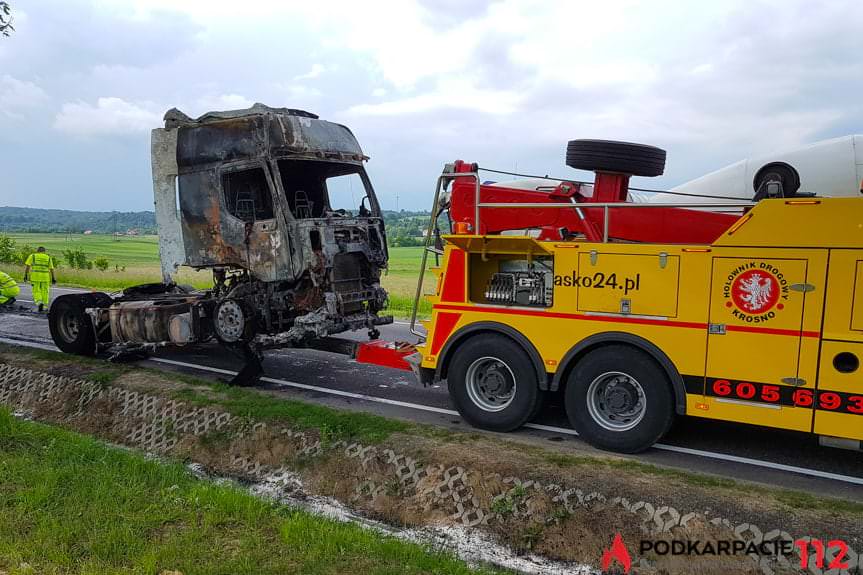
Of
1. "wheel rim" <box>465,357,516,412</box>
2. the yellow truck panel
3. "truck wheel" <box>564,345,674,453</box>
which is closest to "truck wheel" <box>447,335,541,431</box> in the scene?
"wheel rim" <box>465,357,516,412</box>

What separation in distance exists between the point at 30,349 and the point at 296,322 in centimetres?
509

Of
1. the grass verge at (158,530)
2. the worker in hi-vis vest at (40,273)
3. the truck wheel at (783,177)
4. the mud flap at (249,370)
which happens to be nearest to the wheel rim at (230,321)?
the mud flap at (249,370)

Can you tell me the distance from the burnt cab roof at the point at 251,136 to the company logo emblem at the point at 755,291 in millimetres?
5644

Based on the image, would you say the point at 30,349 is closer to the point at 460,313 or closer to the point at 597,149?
the point at 460,313

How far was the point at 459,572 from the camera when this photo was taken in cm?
421

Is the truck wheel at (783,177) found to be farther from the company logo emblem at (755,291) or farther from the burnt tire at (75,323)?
the burnt tire at (75,323)

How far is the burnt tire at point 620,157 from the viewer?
6872 mm

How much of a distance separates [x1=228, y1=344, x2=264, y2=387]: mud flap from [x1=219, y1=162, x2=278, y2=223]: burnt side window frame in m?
1.76

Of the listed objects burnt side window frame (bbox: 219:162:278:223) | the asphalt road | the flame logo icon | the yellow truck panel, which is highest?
burnt side window frame (bbox: 219:162:278:223)

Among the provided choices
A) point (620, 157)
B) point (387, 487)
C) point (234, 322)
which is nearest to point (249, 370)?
point (234, 322)

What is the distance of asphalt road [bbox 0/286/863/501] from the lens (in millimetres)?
5828

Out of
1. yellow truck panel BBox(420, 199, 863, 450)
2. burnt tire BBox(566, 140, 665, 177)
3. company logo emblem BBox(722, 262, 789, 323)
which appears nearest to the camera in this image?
yellow truck panel BBox(420, 199, 863, 450)

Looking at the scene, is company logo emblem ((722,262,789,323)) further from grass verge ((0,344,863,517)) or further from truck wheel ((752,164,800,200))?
grass verge ((0,344,863,517))

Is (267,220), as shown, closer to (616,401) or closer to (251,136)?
(251,136)
